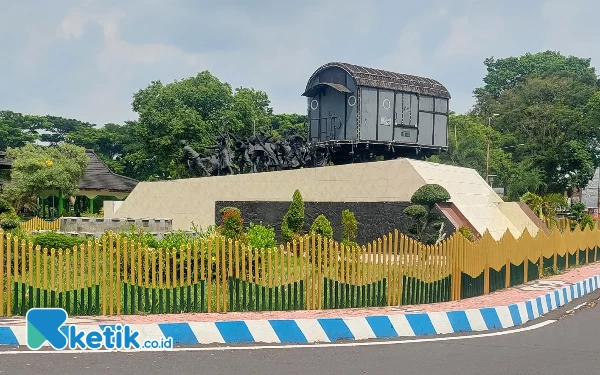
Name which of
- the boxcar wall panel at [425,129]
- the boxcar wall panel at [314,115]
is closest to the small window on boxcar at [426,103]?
the boxcar wall panel at [425,129]

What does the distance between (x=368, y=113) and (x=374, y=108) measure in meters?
0.48

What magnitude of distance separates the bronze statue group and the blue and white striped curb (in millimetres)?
21209

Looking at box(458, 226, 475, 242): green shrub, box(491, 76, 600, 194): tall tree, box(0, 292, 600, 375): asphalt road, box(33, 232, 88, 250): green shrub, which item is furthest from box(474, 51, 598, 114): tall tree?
box(0, 292, 600, 375): asphalt road

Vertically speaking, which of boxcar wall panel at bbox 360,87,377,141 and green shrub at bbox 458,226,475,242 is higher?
boxcar wall panel at bbox 360,87,377,141

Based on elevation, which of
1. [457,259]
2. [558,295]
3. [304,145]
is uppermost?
[304,145]

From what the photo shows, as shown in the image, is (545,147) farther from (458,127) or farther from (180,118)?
(180,118)

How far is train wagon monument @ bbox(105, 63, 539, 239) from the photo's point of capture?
893 inches

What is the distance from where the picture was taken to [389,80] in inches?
1249

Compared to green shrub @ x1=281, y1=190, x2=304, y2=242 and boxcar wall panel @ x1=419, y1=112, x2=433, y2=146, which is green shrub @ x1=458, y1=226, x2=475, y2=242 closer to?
green shrub @ x1=281, y1=190, x2=304, y2=242

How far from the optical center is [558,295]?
12203mm

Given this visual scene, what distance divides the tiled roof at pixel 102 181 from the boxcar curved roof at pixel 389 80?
58.3ft

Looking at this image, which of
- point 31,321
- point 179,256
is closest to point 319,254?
point 179,256

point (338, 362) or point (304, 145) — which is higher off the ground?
point (304, 145)

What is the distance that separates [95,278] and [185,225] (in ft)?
69.2
